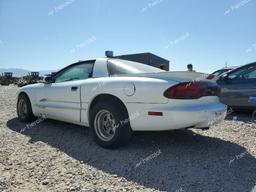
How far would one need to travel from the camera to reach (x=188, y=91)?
13.1 feet

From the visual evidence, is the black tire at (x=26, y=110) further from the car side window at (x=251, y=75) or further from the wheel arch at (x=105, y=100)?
the car side window at (x=251, y=75)

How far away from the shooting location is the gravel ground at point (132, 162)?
3232 mm

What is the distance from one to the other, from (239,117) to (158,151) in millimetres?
3820

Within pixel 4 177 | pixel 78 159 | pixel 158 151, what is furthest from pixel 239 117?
pixel 4 177

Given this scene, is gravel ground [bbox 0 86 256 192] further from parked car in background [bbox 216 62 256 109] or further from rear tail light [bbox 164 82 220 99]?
parked car in background [bbox 216 62 256 109]

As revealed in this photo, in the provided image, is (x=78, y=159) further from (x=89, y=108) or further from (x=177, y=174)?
(x=177, y=174)

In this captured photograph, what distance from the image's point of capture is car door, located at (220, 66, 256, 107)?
7320 mm

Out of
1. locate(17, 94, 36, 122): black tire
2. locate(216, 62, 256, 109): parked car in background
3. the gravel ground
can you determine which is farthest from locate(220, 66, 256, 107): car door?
locate(17, 94, 36, 122): black tire

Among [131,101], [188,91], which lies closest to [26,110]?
[131,101]

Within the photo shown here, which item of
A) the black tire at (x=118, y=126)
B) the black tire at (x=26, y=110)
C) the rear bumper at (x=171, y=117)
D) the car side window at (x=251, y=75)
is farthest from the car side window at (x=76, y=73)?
the car side window at (x=251, y=75)

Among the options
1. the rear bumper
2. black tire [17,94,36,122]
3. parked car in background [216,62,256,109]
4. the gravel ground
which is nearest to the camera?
the gravel ground

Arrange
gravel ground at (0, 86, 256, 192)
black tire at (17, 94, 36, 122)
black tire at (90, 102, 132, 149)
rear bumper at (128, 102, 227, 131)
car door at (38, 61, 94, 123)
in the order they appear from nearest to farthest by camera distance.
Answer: gravel ground at (0, 86, 256, 192), rear bumper at (128, 102, 227, 131), black tire at (90, 102, 132, 149), car door at (38, 61, 94, 123), black tire at (17, 94, 36, 122)

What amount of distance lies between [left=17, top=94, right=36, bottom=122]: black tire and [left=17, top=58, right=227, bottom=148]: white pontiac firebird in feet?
4.29

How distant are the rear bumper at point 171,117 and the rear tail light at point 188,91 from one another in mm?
140
